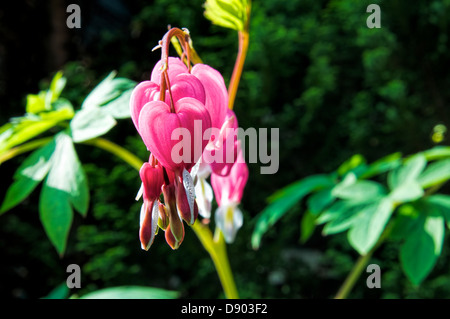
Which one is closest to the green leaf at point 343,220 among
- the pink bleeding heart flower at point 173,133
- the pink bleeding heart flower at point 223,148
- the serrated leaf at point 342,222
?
the serrated leaf at point 342,222

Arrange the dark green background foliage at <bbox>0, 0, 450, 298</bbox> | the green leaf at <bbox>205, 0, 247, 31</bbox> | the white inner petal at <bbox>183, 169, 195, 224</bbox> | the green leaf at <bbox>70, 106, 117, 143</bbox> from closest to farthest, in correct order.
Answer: the white inner petal at <bbox>183, 169, 195, 224</bbox> < the green leaf at <bbox>205, 0, 247, 31</bbox> < the green leaf at <bbox>70, 106, 117, 143</bbox> < the dark green background foliage at <bbox>0, 0, 450, 298</bbox>

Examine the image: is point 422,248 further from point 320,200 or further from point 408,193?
point 320,200

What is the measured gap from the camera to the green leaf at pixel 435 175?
0.92m

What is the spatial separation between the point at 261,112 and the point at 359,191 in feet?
2.57

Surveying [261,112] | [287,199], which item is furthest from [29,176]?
[261,112]

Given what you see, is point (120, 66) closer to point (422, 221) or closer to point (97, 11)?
point (97, 11)

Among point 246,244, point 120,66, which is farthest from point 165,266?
point 120,66

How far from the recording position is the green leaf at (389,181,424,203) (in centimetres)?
83

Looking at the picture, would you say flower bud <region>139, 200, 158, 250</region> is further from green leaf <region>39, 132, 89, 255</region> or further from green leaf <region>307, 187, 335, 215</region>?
green leaf <region>307, 187, 335, 215</region>

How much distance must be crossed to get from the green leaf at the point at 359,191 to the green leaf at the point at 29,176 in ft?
1.84

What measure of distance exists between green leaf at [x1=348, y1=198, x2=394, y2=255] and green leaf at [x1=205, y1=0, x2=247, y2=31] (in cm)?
46

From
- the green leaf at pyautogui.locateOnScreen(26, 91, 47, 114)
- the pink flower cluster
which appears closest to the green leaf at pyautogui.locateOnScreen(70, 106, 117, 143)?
the green leaf at pyautogui.locateOnScreen(26, 91, 47, 114)
